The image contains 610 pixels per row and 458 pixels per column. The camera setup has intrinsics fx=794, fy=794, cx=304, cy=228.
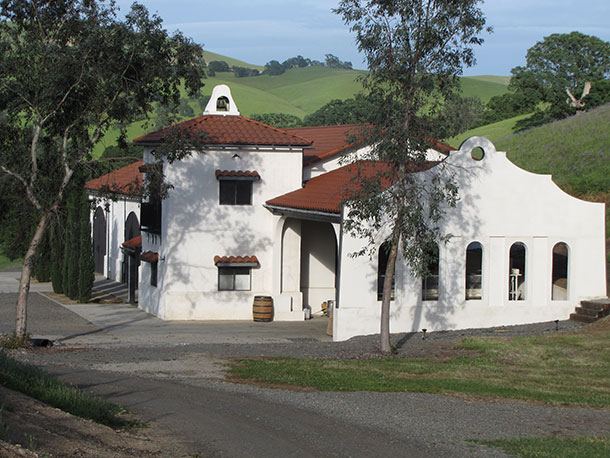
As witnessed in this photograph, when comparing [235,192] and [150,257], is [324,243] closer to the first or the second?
[235,192]

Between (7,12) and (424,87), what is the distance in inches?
396

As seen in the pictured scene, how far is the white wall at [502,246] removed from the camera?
23453mm

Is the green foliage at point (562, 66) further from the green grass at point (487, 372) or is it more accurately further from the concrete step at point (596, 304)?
the green grass at point (487, 372)

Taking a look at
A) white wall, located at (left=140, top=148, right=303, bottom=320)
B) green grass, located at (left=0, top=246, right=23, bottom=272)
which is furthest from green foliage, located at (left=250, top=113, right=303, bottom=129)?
white wall, located at (left=140, top=148, right=303, bottom=320)

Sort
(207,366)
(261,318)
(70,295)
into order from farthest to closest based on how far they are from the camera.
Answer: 1. (70,295)
2. (261,318)
3. (207,366)

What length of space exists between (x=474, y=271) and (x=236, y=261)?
7895 mm

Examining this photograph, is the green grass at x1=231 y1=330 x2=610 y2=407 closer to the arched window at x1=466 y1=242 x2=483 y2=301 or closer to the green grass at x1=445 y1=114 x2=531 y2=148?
the arched window at x1=466 y1=242 x2=483 y2=301

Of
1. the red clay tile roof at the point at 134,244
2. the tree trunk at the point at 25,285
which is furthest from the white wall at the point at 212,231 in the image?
the tree trunk at the point at 25,285

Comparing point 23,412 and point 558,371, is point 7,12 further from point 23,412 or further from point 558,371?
point 558,371

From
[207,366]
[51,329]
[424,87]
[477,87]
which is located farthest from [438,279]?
[477,87]

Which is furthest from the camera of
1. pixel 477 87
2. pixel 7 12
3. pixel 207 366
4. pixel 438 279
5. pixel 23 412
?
pixel 477 87

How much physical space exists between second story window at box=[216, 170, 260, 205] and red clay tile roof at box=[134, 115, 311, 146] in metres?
1.04

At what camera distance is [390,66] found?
18031 mm

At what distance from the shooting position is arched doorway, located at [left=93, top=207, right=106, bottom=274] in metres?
42.0
